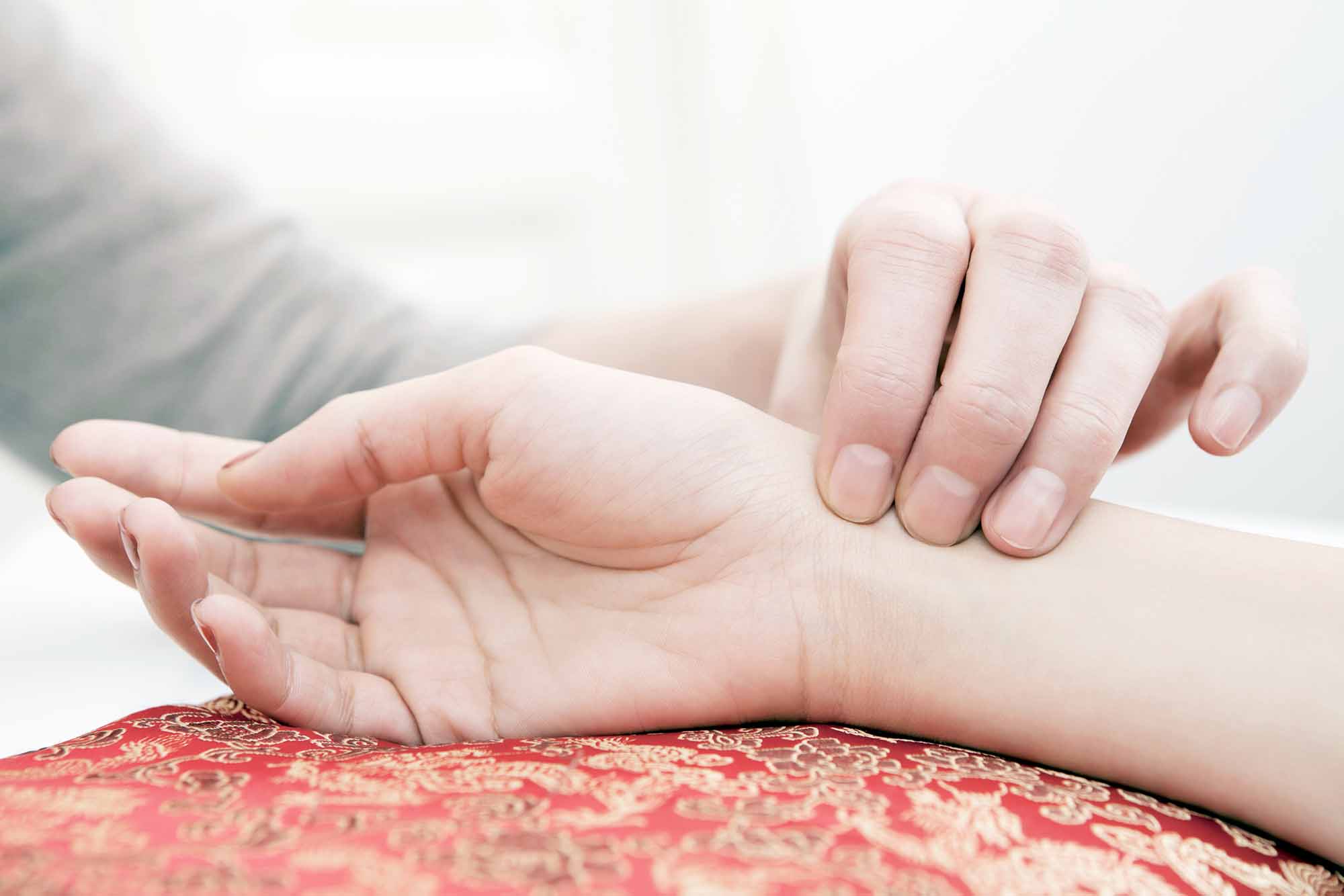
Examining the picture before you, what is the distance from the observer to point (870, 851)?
375 mm

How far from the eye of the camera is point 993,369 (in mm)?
580

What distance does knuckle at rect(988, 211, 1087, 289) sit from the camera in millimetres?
605

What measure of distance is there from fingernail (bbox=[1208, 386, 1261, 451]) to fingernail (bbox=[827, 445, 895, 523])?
225 millimetres

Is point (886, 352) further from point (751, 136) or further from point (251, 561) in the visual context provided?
point (751, 136)

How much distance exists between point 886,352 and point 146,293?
3.22 feet

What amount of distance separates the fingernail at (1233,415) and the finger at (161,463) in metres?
0.71

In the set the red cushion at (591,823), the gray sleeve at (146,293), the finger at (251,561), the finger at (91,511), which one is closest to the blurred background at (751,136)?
the gray sleeve at (146,293)

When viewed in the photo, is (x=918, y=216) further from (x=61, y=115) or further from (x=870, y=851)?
(x=61, y=115)

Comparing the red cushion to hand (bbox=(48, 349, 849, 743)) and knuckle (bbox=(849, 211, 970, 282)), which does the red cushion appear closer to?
hand (bbox=(48, 349, 849, 743))

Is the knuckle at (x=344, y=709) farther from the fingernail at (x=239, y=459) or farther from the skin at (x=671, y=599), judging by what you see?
the fingernail at (x=239, y=459)

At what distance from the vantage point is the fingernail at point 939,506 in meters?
0.59

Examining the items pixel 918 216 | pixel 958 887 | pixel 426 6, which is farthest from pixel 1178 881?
pixel 426 6

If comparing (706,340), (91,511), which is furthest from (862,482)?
(706,340)

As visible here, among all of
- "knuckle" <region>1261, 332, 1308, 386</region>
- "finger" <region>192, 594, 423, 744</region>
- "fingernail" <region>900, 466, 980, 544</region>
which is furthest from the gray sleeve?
"knuckle" <region>1261, 332, 1308, 386</region>
